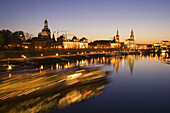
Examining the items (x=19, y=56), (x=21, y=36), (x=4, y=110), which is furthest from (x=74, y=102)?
(x=21, y=36)

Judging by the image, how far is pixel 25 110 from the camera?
57.6 feet

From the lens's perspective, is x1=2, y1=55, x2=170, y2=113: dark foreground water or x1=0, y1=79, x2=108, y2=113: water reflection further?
x1=2, y1=55, x2=170, y2=113: dark foreground water

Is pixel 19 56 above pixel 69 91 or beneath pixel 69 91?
above

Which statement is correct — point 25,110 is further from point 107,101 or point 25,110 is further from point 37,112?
point 107,101

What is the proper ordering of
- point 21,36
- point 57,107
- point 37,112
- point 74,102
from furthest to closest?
point 21,36 < point 74,102 < point 57,107 < point 37,112

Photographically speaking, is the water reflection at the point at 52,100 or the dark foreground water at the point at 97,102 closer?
the water reflection at the point at 52,100

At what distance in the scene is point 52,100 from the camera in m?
20.3

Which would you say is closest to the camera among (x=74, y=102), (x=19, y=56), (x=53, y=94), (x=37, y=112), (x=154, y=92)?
(x=37, y=112)

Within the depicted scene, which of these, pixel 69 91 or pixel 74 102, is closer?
pixel 74 102

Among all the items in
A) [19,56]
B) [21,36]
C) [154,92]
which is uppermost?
[21,36]

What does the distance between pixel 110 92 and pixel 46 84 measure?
11197mm

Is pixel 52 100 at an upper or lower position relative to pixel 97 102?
upper

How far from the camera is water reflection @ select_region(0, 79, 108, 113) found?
58.4ft

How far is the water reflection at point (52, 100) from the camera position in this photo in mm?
17812
